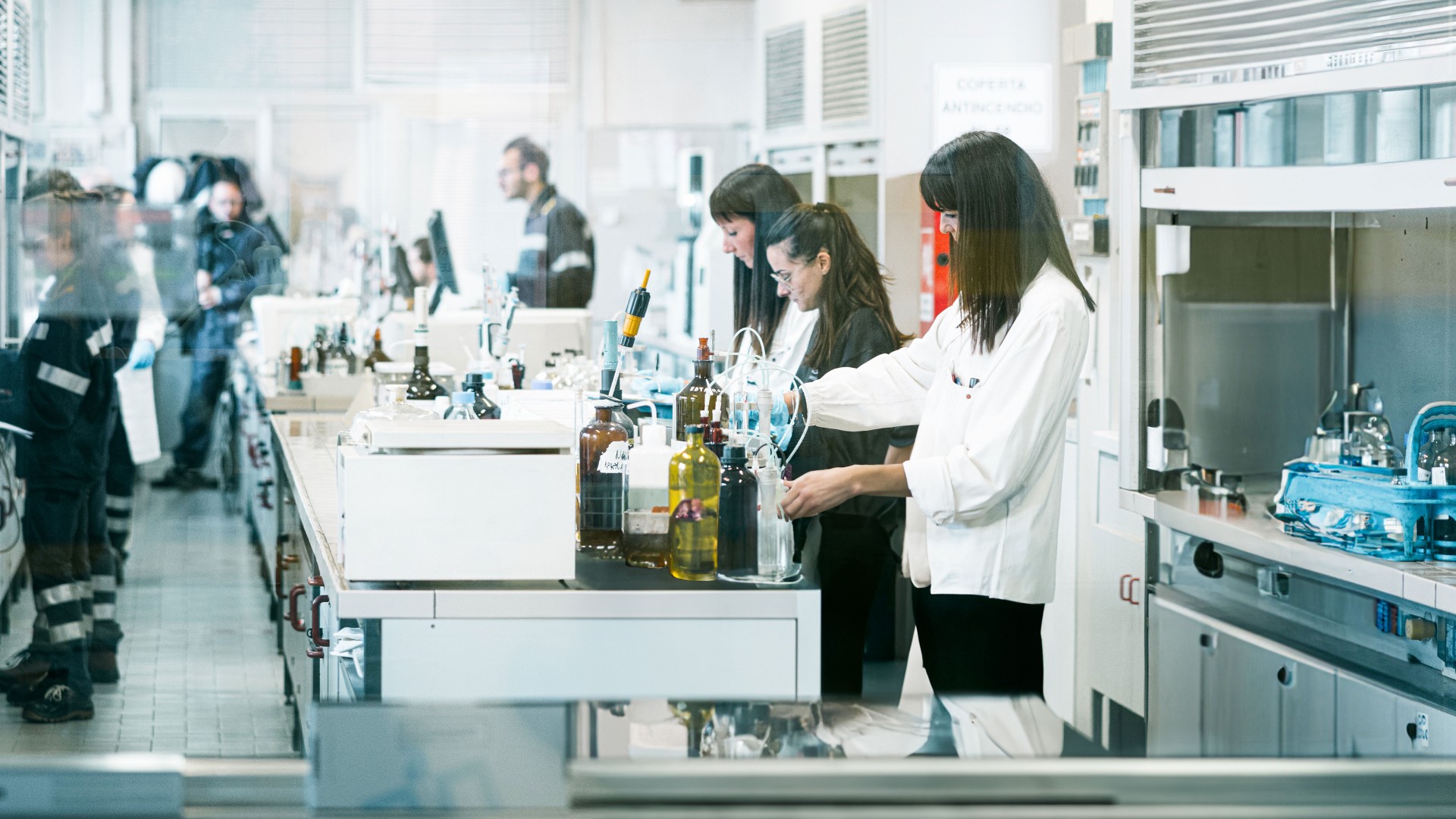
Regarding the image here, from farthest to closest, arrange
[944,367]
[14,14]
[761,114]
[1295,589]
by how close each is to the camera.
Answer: [761,114], [14,14], [1295,589], [944,367]

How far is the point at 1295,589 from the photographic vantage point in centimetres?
250

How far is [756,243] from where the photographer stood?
295 centimetres

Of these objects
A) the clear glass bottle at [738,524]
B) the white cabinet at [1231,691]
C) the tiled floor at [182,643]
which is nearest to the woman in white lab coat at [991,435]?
the clear glass bottle at [738,524]

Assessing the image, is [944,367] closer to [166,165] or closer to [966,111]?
[966,111]

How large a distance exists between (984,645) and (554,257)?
196cm

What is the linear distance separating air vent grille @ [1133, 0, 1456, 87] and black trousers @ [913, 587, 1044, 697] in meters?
0.95

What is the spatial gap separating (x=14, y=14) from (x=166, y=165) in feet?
1.46

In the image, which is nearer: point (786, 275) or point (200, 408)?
point (786, 275)

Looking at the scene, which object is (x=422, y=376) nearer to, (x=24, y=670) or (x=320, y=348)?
(x=320, y=348)

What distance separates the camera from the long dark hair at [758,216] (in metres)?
2.92

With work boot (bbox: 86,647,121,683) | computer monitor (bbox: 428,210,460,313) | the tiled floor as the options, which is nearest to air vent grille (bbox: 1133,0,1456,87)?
computer monitor (bbox: 428,210,460,313)

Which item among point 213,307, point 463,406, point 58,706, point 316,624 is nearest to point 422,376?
point 213,307

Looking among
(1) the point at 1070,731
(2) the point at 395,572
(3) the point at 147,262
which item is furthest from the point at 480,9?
(1) the point at 1070,731

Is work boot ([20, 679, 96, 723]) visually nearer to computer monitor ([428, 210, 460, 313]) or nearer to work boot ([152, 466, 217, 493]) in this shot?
work boot ([152, 466, 217, 493])
